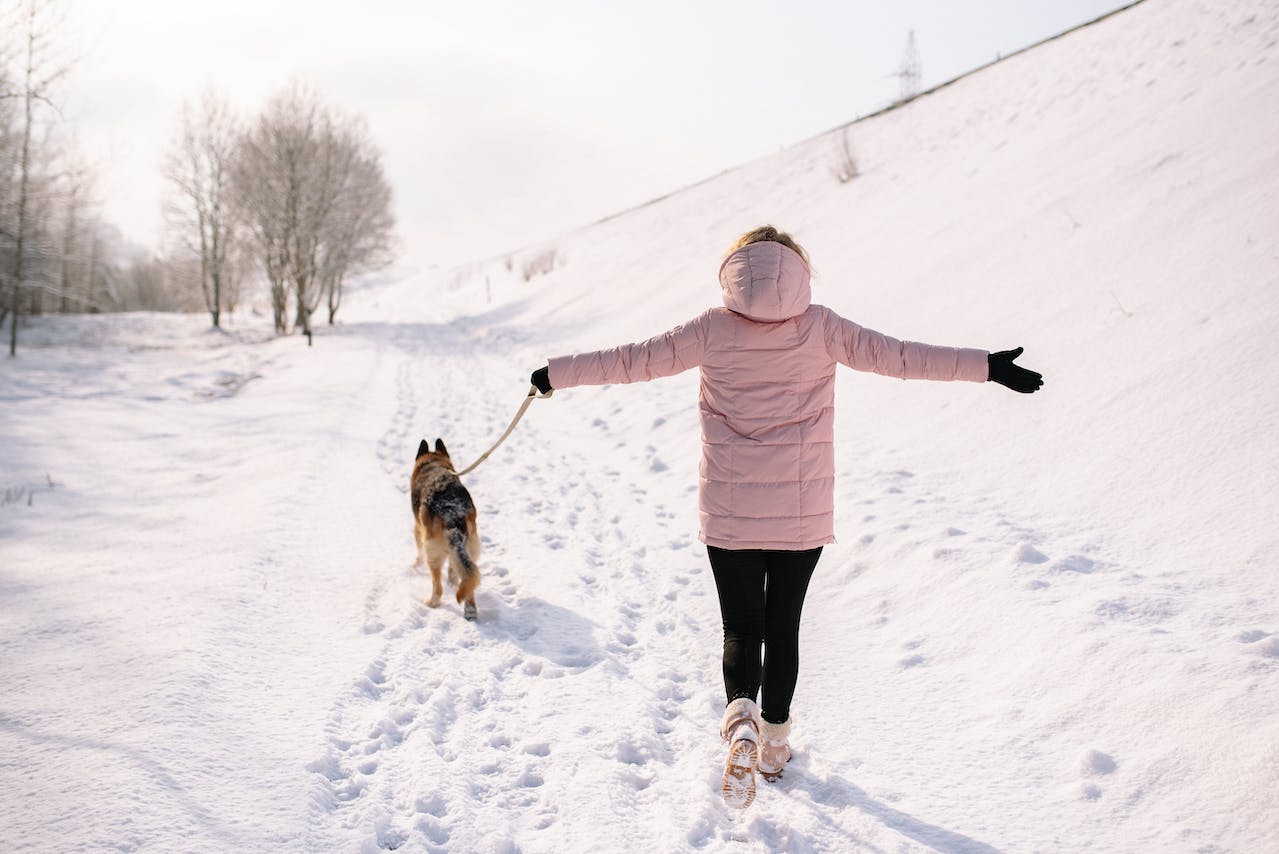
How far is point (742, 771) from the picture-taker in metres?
2.54

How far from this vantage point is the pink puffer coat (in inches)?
103

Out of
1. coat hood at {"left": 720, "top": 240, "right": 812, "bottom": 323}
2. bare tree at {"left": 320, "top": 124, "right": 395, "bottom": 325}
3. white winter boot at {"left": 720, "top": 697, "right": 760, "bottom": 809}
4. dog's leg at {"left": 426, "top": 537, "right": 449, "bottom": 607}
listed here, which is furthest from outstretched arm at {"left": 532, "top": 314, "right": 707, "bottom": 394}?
bare tree at {"left": 320, "top": 124, "right": 395, "bottom": 325}

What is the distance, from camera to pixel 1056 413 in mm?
5457

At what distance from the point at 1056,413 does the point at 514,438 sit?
6161 millimetres

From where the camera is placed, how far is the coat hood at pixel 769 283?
2459 millimetres

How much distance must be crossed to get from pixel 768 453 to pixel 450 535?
2486 mm

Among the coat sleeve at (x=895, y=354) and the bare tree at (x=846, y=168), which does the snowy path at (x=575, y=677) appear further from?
the bare tree at (x=846, y=168)

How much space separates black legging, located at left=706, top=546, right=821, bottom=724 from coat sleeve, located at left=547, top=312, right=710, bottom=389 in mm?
819

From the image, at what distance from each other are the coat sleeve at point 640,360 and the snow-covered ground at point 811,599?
5.60ft

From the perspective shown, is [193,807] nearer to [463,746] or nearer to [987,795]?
[463,746]

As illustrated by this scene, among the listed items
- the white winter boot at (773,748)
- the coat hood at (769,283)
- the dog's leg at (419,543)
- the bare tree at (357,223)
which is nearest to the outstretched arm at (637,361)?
the coat hood at (769,283)

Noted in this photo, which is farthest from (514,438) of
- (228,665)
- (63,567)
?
(228,665)

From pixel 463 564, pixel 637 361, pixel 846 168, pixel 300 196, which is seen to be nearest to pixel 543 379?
pixel 637 361

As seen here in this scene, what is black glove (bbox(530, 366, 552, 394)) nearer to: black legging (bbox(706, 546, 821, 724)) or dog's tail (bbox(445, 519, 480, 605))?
black legging (bbox(706, 546, 821, 724))
